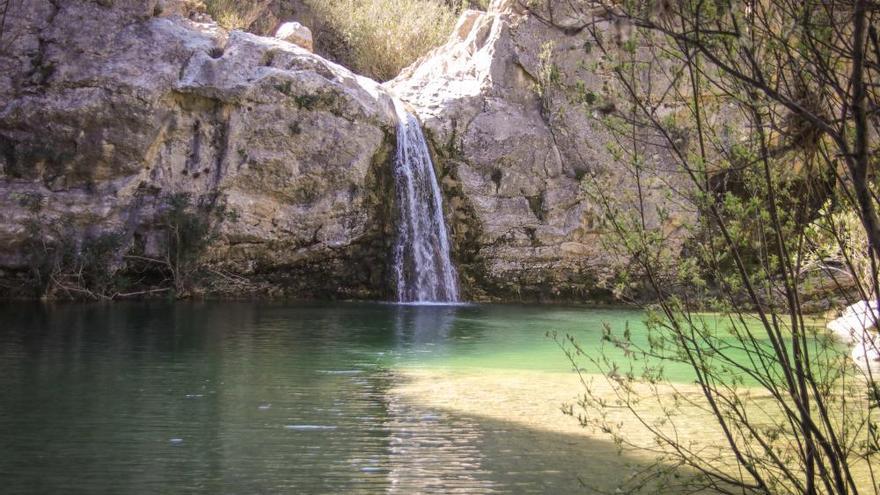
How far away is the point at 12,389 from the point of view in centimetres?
707

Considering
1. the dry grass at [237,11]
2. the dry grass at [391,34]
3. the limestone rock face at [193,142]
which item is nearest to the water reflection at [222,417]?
the limestone rock face at [193,142]

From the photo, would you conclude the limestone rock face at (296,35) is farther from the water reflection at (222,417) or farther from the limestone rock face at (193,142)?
the water reflection at (222,417)

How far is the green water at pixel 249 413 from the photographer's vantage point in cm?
→ 471

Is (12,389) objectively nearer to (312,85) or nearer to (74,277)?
(74,277)

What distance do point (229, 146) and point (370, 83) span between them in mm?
3623

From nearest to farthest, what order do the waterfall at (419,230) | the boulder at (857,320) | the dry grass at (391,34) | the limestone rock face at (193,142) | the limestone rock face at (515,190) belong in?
the boulder at (857,320)
the limestone rock face at (193,142)
the waterfall at (419,230)
the limestone rock face at (515,190)
the dry grass at (391,34)

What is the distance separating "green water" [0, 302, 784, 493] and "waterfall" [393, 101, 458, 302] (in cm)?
648

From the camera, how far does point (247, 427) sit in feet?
19.5

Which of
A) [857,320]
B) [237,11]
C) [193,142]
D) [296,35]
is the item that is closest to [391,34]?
[237,11]

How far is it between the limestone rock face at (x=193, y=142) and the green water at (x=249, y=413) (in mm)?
5576

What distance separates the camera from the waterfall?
63.3ft

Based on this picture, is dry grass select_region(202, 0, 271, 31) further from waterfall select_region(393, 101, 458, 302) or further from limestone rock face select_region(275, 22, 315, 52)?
waterfall select_region(393, 101, 458, 302)

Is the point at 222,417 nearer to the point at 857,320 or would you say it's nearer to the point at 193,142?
the point at 857,320

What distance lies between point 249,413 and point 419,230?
1322 centimetres
